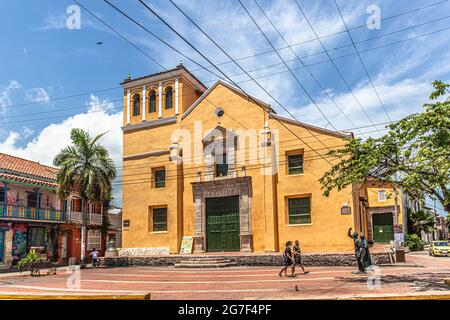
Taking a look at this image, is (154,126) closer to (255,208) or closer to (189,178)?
(189,178)

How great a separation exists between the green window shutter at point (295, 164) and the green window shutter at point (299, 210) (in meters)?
1.57

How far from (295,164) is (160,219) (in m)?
9.40

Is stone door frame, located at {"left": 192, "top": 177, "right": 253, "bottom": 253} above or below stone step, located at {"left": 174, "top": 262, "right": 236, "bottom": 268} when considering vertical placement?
above

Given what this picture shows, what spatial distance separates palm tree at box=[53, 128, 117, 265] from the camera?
2528cm

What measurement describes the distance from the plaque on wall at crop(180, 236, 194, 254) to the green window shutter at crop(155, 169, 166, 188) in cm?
381

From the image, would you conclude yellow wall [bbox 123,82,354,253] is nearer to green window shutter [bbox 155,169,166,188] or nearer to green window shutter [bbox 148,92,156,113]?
green window shutter [bbox 155,169,166,188]

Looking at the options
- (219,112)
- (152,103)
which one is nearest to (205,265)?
(219,112)

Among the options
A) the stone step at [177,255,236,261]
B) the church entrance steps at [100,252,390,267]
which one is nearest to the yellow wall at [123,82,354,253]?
the church entrance steps at [100,252,390,267]

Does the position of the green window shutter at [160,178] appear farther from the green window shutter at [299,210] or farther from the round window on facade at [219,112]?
the green window shutter at [299,210]

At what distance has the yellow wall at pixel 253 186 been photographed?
73.2ft

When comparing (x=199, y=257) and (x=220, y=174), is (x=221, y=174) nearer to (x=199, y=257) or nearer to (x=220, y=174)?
(x=220, y=174)

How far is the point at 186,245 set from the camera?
25.5 m

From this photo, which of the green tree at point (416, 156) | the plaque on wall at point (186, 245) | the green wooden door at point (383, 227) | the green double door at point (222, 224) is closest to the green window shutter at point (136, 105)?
the green double door at point (222, 224)
